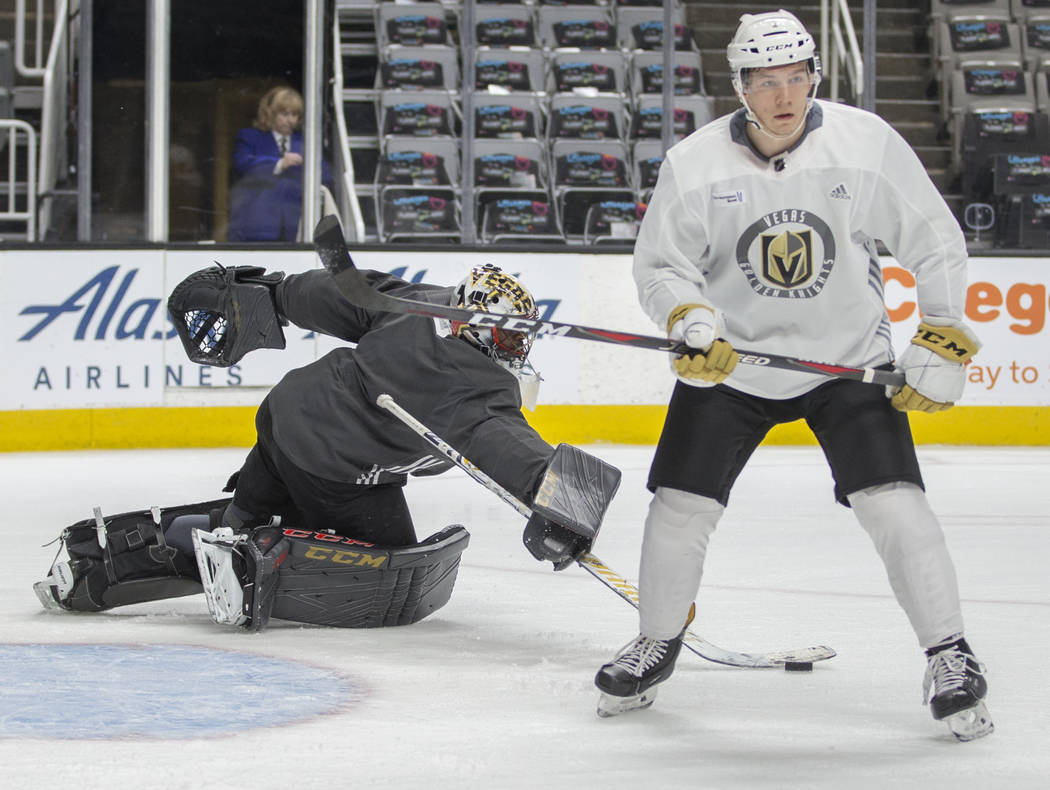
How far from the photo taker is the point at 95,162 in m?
6.29

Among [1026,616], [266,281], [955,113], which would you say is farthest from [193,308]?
[955,113]

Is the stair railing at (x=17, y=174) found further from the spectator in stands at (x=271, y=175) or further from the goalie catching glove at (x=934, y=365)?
the goalie catching glove at (x=934, y=365)

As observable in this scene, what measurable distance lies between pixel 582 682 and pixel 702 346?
0.65 m

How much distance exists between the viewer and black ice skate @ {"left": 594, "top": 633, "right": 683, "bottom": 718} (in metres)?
2.19

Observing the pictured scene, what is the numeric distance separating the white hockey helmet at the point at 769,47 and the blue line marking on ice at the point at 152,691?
3.59ft

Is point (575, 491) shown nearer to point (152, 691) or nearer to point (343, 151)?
point (152, 691)

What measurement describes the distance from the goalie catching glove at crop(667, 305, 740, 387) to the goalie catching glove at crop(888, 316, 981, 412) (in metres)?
0.24

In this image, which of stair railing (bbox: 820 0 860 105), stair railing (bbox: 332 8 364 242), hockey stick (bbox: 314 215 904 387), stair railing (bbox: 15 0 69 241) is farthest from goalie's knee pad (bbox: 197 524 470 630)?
stair railing (bbox: 820 0 860 105)

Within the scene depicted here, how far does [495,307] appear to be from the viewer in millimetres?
2689

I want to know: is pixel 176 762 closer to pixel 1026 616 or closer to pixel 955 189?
pixel 1026 616

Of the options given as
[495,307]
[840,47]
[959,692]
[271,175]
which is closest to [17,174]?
[271,175]

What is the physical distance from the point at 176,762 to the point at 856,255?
1.16 metres

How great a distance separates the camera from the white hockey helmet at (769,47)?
2.16 meters

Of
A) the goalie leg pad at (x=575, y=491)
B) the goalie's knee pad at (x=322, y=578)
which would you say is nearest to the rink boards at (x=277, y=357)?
the goalie's knee pad at (x=322, y=578)
